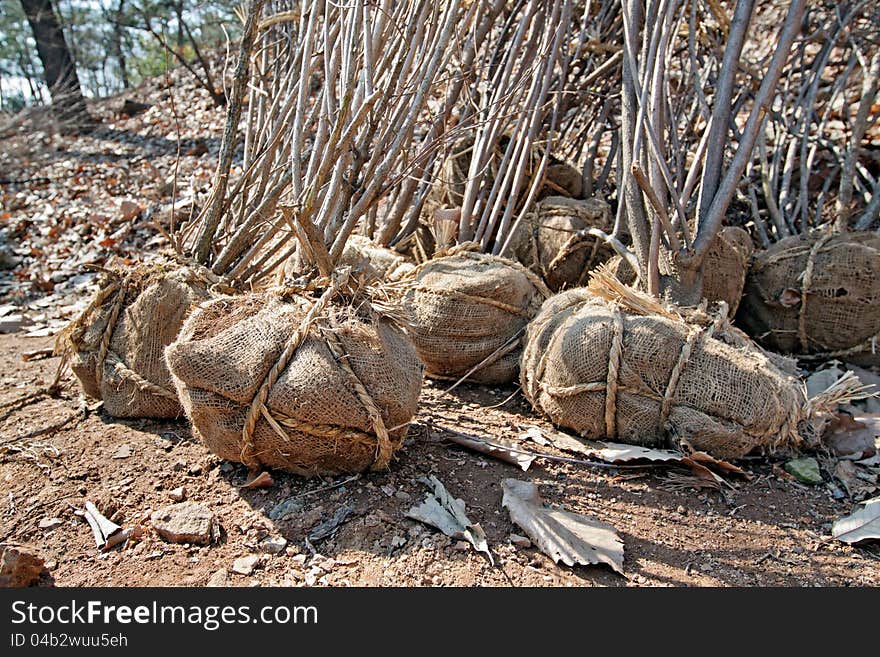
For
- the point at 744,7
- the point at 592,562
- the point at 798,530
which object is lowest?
the point at 798,530

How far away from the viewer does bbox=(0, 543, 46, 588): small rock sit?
1618 millimetres

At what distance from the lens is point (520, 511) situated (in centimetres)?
193

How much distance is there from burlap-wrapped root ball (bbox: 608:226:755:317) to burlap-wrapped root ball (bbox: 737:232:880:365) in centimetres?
15

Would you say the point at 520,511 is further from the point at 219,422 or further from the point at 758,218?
the point at 758,218

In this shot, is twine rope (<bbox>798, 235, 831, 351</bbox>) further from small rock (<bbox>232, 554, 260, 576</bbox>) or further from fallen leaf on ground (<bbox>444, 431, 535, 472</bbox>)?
small rock (<bbox>232, 554, 260, 576</bbox>)

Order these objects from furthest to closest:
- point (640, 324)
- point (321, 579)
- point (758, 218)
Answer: point (758, 218)
point (640, 324)
point (321, 579)

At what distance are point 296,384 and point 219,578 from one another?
52 cm

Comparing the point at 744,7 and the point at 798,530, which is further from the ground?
the point at 744,7

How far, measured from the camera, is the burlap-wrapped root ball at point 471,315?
2.79 meters

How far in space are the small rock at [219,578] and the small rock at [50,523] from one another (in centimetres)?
54

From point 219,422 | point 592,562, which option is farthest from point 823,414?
point 219,422

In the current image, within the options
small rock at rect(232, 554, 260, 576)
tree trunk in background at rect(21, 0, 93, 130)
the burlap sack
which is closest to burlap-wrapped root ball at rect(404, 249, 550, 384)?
the burlap sack

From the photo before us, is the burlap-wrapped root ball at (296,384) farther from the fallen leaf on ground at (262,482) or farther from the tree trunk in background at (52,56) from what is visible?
the tree trunk in background at (52,56)

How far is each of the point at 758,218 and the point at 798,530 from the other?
2163 millimetres
